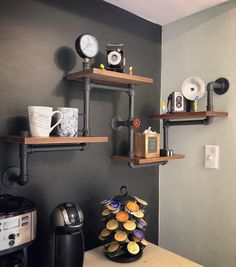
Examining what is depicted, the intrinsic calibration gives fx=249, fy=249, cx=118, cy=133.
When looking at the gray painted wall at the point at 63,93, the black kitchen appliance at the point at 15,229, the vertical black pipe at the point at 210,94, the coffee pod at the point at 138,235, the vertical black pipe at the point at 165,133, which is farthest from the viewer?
the vertical black pipe at the point at 165,133

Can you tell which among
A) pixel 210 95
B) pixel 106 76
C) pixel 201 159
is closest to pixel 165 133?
pixel 201 159

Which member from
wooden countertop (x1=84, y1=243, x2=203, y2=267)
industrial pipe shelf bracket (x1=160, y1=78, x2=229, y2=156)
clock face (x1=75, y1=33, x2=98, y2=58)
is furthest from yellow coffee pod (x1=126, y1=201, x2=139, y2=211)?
clock face (x1=75, y1=33, x2=98, y2=58)

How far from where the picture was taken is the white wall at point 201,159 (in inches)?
51.2

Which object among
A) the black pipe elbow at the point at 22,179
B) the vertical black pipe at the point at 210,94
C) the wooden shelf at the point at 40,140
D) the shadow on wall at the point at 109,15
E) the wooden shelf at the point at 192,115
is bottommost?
the black pipe elbow at the point at 22,179

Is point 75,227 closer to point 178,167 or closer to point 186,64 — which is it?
point 178,167

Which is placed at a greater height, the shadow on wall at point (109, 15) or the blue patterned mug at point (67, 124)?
the shadow on wall at point (109, 15)

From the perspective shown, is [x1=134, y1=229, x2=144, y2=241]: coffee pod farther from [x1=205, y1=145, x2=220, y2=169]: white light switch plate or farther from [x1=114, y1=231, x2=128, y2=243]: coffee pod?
[x1=205, y1=145, x2=220, y2=169]: white light switch plate

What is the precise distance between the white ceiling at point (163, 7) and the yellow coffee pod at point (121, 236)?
117 centimetres

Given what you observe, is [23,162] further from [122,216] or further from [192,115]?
[192,115]

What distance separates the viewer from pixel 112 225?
44.3 inches

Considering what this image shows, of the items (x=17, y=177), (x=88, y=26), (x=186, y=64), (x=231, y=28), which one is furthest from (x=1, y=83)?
(x=231, y=28)

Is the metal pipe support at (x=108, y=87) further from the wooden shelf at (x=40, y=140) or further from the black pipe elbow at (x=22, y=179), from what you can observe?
the black pipe elbow at (x=22, y=179)

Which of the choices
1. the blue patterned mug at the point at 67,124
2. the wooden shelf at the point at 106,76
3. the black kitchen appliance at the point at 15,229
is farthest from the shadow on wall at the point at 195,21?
the black kitchen appliance at the point at 15,229

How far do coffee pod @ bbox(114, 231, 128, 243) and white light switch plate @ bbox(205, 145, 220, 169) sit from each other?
0.61 metres
